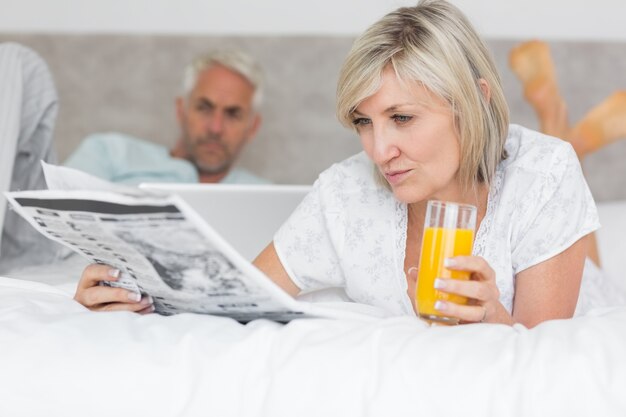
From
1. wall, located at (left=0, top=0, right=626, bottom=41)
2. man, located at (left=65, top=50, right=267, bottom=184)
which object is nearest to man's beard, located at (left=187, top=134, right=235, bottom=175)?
man, located at (left=65, top=50, right=267, bottom=184)

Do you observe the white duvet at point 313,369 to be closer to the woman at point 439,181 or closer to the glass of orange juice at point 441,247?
the glass of orange juice at point 441,247

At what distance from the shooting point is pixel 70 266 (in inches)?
83.8

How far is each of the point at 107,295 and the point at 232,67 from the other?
1.77 m

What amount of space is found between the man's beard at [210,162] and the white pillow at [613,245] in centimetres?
123

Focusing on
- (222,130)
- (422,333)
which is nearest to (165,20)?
(222,130)

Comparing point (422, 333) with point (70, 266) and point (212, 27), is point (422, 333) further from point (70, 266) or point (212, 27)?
point (212, 27)

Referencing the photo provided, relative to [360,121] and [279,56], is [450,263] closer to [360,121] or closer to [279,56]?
[360,121]

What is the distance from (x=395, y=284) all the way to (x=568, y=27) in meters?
1.83

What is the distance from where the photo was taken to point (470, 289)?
3.57ft

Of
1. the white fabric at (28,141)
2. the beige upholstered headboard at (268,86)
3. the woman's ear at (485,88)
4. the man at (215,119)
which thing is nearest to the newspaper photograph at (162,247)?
the woman's ear at (485,88)

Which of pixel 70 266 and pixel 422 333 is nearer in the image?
pixel 422 333

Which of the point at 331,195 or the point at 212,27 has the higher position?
the point at 212,27

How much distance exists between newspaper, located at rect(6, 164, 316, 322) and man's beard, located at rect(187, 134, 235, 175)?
1708mm

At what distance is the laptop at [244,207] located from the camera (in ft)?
5.21
